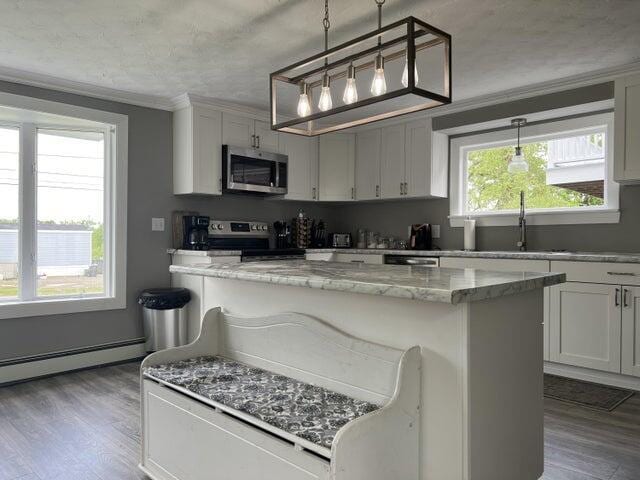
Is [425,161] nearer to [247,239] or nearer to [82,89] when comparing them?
[247,239]

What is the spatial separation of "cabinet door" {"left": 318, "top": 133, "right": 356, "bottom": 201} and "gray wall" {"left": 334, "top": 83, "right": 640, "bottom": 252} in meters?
0.41

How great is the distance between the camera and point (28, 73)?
3.51m

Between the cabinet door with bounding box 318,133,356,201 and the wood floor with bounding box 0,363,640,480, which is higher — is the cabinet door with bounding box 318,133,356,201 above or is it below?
above

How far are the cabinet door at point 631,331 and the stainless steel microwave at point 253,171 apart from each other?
303 centimetres

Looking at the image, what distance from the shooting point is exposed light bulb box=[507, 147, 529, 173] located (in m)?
4.09

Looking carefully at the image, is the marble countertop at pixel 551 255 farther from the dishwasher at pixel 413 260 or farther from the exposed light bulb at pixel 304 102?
the exposed light bulb at pixel 304 102

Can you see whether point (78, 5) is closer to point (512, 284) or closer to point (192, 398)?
point (192, 398)

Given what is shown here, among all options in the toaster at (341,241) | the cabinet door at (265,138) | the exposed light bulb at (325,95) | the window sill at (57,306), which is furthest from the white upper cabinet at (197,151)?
the exposed light bulb at (325,95)

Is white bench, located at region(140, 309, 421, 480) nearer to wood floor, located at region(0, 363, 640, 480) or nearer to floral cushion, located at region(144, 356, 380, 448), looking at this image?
floral cushion, located at region(144, 356, 380, 448)

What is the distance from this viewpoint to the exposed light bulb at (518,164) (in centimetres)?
409

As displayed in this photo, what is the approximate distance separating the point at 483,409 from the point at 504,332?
0.27 metres

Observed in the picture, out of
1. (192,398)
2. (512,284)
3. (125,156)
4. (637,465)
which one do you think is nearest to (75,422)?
(192,398)

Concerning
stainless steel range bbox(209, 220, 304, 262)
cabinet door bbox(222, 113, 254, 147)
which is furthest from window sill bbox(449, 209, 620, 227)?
cabinet door bbox(222, 113, 254, 147)

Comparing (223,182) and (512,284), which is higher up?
(223,182)
